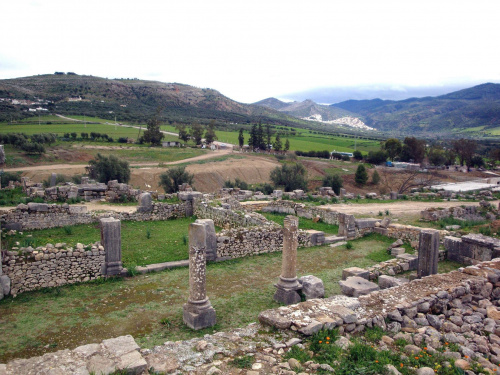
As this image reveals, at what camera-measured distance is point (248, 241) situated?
13367 millimetres

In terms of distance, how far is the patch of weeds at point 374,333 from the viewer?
6.61 m

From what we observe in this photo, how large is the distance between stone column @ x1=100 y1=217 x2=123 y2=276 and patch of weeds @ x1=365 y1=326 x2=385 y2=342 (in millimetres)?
7281

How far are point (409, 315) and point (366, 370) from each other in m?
2.60

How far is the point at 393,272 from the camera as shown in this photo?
1165 centimetres

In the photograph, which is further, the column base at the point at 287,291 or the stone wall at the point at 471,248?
the stone wall at the point at 471,248

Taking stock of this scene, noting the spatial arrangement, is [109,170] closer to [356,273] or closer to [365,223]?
[365,223]

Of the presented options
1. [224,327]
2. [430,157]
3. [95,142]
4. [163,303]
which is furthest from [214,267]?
[430,157]

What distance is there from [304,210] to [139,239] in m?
8.68

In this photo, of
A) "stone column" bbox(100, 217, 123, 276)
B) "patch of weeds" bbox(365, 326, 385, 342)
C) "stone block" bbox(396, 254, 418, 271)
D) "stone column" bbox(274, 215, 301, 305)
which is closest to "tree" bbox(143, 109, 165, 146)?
"stone column" bbox(100, 217, 123, 276)

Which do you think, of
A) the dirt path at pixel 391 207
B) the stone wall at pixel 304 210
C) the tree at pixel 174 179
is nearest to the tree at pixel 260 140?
the tree at pixel 174 179

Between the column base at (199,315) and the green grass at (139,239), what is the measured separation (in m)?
3.88

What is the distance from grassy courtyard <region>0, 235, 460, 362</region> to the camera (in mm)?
7590

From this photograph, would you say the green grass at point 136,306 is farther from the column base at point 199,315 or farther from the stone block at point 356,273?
the stone block at point 356,273

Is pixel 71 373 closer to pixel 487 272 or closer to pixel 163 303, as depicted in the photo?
pixel 163 303
